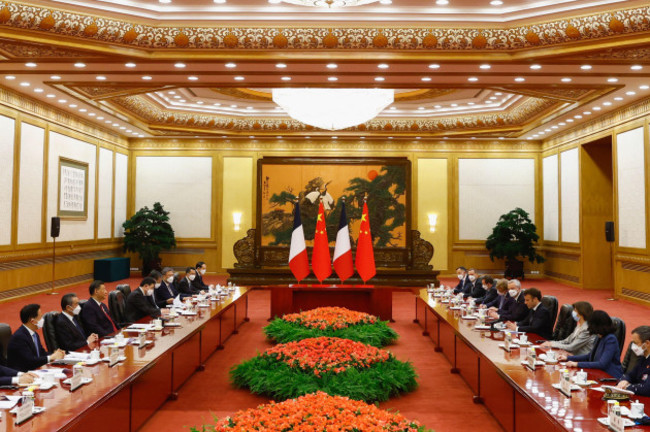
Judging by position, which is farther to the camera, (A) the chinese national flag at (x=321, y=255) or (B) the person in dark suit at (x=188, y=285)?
(A) the chinese national flag at (x=321, y=255)

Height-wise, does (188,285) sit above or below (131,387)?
above

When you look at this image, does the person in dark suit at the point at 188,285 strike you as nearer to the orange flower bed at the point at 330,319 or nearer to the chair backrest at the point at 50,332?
the orange flower bed at the point at 330,319

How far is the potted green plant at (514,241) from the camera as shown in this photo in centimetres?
1441

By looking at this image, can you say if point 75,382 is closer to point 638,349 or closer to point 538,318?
point 638,349

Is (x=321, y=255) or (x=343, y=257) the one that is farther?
(x=321, y=255)

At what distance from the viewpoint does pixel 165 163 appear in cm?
1606

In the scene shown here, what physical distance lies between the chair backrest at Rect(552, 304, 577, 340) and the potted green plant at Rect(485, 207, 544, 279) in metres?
8.77

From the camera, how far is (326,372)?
17.8ft

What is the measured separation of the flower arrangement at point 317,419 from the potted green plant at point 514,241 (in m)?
11.8

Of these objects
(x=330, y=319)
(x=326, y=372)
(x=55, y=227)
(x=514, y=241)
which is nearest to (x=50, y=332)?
(x=326, y=372)

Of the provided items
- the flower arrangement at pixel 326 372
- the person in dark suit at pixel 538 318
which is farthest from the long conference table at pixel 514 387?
the flower arrangement at pixel 326 372

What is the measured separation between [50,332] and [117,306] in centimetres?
165

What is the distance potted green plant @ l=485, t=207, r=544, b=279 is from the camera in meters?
14.4

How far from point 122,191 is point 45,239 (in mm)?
4233
